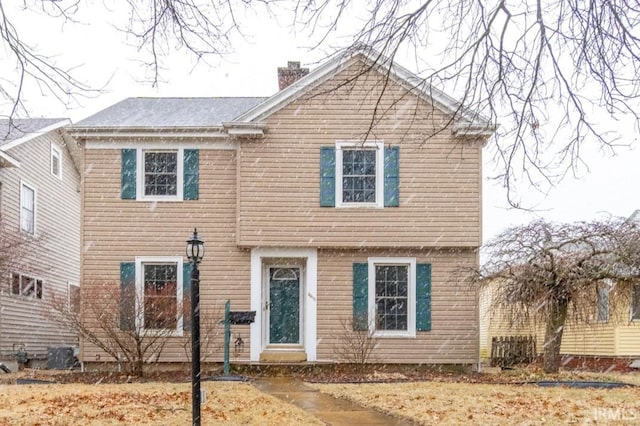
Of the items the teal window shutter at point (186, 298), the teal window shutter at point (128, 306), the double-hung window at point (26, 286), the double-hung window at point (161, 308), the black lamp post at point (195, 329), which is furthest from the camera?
the double-hung window at point (26, 286)

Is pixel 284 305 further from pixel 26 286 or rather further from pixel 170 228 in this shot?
pixel 26 286

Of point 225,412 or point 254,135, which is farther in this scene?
point 254,135

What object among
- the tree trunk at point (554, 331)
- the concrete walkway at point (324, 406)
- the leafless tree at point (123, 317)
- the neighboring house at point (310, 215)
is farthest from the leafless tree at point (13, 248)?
the tree trunk at point (554, 331)

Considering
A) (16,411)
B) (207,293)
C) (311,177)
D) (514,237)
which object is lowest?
(16,411)

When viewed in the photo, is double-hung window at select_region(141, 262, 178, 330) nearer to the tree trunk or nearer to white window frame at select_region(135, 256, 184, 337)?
white window frame at select_region(135, 256, 184, 337)

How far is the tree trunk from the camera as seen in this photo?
15.7m

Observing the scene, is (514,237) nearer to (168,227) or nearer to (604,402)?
(604,402)

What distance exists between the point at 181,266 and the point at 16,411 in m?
8.14

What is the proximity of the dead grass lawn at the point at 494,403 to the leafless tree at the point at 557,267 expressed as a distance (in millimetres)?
2221

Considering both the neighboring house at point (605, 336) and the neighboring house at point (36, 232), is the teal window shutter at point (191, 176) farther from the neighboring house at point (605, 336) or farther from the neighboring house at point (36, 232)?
the neighboring house at point (605, 336)

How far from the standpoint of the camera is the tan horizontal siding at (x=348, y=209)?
17781 mm

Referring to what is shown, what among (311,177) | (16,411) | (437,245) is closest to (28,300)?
(311,177)

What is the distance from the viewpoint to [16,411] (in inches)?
399

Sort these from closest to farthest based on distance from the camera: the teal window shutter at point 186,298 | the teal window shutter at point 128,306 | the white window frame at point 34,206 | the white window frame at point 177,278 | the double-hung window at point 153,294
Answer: the teal window shutter at point 128,306, the double-hung window at point 153,294, the teal window shutter at point 186,298, the white window frame at point 177,278, the white window frame at point 34,206
